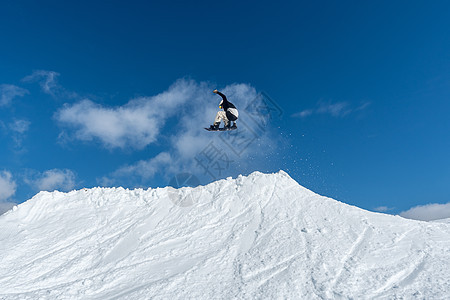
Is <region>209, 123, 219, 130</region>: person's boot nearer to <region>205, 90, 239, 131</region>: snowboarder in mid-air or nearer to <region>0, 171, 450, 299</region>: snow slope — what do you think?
<region>205, 90, 239, 131</region>: snowboarder in mid-air

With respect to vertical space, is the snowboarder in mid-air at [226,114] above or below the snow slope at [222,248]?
above

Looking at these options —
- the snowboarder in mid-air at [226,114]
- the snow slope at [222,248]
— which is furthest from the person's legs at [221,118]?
the snow slope at [222,248]

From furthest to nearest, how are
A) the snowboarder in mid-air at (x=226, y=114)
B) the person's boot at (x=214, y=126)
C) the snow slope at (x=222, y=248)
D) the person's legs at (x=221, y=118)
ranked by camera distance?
the person's boot at (x=214, y=126) < the person's legs at (x=221, y=118) < the snowboarder in mid-air at (x=226, y=114) < the snow slope at (x=222, y=248)

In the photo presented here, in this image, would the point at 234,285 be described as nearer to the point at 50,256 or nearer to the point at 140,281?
the point at 140,281

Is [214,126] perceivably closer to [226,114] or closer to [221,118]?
[221,118]

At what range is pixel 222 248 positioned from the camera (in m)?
17.2

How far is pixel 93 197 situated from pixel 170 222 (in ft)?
33.3

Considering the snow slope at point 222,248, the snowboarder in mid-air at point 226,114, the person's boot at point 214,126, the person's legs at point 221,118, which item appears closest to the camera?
the snow slope at point 222,248

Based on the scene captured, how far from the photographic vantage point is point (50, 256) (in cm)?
1859

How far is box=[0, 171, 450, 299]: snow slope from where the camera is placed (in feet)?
42.7

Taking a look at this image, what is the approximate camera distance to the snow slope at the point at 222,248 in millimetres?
13000

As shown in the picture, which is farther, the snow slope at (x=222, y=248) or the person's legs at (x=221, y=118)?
the person's legs at (x=221, y=118)

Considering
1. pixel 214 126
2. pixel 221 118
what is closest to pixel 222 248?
pixel 214 126

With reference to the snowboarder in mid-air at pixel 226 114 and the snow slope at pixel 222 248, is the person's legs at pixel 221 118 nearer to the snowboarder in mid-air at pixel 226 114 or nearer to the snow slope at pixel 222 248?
the snowboarder in mid-air at pixel 226 114
